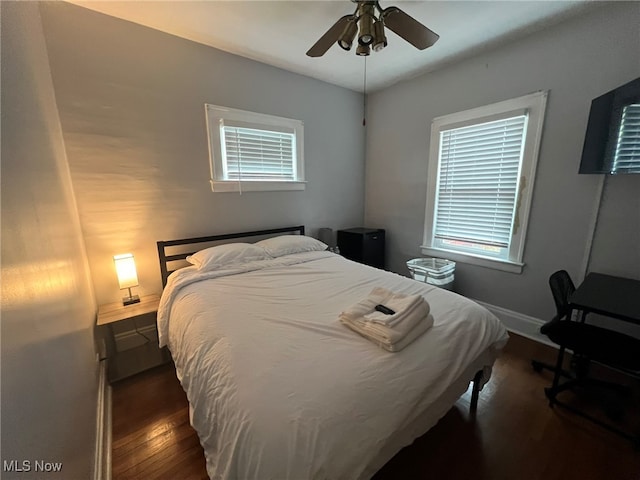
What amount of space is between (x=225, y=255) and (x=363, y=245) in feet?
5.78

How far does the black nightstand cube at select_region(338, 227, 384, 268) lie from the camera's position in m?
3.39

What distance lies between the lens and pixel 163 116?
2.29 m

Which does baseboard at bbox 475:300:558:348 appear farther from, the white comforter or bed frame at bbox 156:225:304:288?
bed frame at bbox 156:225:304:288

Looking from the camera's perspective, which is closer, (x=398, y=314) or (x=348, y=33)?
(x=398, y=314)

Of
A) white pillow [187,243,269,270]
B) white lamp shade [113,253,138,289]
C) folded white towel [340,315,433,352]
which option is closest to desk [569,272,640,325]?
folded white towel [340,315,433,352]

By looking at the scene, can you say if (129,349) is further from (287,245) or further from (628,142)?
(628,142)

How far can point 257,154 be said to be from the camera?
282 cm

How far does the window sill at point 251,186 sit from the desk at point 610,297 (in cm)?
265

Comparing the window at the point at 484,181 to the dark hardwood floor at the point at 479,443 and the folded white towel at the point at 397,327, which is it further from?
the folded white towel at the point at 397,327

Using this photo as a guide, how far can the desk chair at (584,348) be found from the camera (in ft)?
4.93

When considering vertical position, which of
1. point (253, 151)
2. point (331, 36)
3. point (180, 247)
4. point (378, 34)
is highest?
point (331, 36)

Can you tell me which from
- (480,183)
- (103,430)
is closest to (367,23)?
(480,183)

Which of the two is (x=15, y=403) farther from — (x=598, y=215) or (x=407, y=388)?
(x=598, y=215)

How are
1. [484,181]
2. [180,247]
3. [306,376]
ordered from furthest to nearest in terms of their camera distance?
[484,181] < [180,247] < [306,376]
